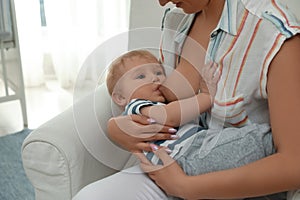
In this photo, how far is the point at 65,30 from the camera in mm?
2848

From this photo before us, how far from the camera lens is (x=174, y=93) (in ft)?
3.67

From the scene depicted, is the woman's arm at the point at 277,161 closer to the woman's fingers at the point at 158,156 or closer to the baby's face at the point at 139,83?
the woman's fingers at the point at 158,156

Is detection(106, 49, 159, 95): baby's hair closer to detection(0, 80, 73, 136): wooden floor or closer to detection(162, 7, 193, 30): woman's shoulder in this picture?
detection(162, 7, 193, 30): woman's shoulder

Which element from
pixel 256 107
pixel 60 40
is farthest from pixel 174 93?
pixel 60 40

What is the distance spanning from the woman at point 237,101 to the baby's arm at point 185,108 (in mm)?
19

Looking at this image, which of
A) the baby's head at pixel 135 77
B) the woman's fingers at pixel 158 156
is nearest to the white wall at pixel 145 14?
the baby's head at pixel 135 77

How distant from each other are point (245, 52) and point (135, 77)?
11.3 inches

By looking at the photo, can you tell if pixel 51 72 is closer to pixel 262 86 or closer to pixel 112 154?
pixel 112 154

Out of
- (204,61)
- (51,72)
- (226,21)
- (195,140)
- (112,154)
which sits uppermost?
(226,21)

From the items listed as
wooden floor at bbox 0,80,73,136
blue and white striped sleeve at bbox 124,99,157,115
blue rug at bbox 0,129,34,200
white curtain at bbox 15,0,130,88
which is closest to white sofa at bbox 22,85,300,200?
blue and white striped sleeve at bbox 124,99,157,115

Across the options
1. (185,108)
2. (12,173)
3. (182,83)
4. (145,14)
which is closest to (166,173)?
(185,108)

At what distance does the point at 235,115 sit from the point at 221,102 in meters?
0.04

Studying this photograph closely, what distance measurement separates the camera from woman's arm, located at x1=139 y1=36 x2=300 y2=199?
2.83ft

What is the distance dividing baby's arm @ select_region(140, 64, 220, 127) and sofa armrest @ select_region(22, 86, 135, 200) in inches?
5.9
